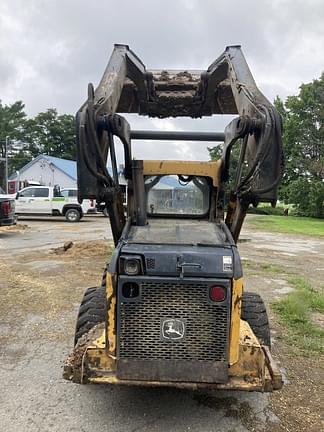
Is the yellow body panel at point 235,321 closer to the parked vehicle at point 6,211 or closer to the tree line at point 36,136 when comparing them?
the parked vehicle at point 6,211

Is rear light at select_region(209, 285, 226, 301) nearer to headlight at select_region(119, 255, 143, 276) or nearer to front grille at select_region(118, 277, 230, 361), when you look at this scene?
front grille at select_region(118, 277, 230, 361)

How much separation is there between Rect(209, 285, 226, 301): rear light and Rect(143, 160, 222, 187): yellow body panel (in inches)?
66.1

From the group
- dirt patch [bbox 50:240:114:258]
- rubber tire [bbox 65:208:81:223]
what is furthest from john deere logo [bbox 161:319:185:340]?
rubber tire [bbox 65:208:81:223]

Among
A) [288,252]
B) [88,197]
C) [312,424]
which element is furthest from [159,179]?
[288,252]

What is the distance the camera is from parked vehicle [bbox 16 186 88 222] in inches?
996

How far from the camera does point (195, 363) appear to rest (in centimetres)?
365

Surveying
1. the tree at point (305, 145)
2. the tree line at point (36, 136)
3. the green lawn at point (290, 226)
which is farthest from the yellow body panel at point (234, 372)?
the tree line at point (36, 136)

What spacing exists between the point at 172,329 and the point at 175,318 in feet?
0.28

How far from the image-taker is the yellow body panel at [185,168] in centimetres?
503

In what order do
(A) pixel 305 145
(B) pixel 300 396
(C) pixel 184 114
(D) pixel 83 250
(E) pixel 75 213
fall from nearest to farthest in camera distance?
(B) pixel 300 396 < (C) pixel 184 114 < (D) pixel 83 250 < (E) pixel 75 213 < (A) pixel 305 145

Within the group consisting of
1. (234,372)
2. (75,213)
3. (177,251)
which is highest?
(177,251)

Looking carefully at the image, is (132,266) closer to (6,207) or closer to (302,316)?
(302,316)

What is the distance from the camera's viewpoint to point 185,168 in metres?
5.04

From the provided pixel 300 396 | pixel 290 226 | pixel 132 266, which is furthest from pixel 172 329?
pixel 290 226
